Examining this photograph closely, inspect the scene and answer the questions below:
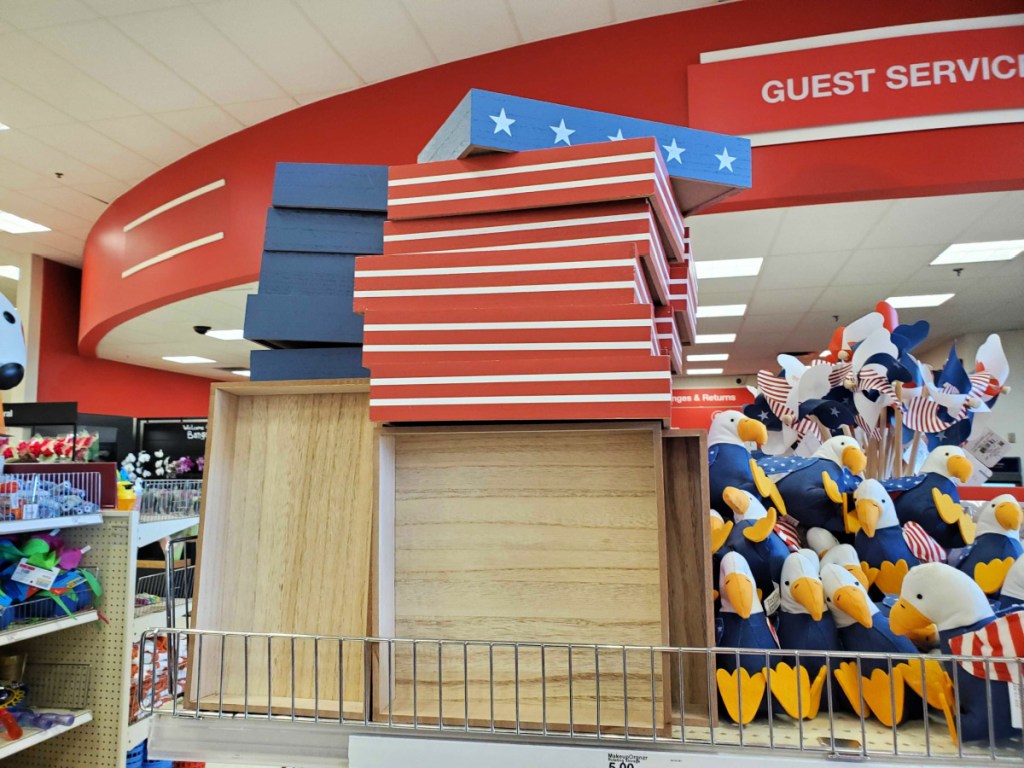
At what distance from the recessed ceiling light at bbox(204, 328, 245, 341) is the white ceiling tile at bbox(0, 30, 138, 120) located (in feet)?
10.1

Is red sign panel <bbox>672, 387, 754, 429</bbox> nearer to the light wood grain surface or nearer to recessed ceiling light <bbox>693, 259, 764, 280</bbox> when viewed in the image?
recessed ceiling light <bbox>693, 259, 764, 280</bbox>

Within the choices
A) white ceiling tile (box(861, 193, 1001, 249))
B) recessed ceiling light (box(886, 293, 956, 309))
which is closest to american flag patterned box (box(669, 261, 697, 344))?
white ceiling tile (box(861, 193, 1001, 249))

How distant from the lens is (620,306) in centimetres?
94

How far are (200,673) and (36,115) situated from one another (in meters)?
5.22

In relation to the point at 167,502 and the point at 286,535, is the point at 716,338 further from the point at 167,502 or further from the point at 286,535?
the point at 286,535

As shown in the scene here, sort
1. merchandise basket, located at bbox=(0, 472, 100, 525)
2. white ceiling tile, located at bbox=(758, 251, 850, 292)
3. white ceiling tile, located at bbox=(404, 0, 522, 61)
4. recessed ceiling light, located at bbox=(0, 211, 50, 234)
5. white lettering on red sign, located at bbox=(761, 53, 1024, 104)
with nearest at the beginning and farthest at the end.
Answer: merchandise basket, located at bbox=(0, 472, 100, 525) < white lettering on red sign, located at bbox=(761, 53, 1024, 104) < white ceiling tile, located at bbox=(404, 0, 522, 61) < white ceiling tile, located at bbox=(758, 251, 850, 292) < recessed ceiling light, located at bbox=(0, 211, 50, 234)

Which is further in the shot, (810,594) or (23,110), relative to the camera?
(23,110)

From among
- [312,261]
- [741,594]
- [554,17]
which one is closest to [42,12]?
[554,17]

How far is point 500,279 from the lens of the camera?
100 centimetres

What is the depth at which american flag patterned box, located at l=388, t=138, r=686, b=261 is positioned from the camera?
0.97 m

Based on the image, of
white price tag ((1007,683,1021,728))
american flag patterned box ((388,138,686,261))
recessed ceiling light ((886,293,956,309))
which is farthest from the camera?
recessed ceiling light ((886,293,956,309))

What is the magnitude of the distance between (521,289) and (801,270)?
17.1 feet

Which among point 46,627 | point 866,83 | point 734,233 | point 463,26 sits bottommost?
point 46,627

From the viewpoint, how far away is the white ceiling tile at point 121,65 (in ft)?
12.9
